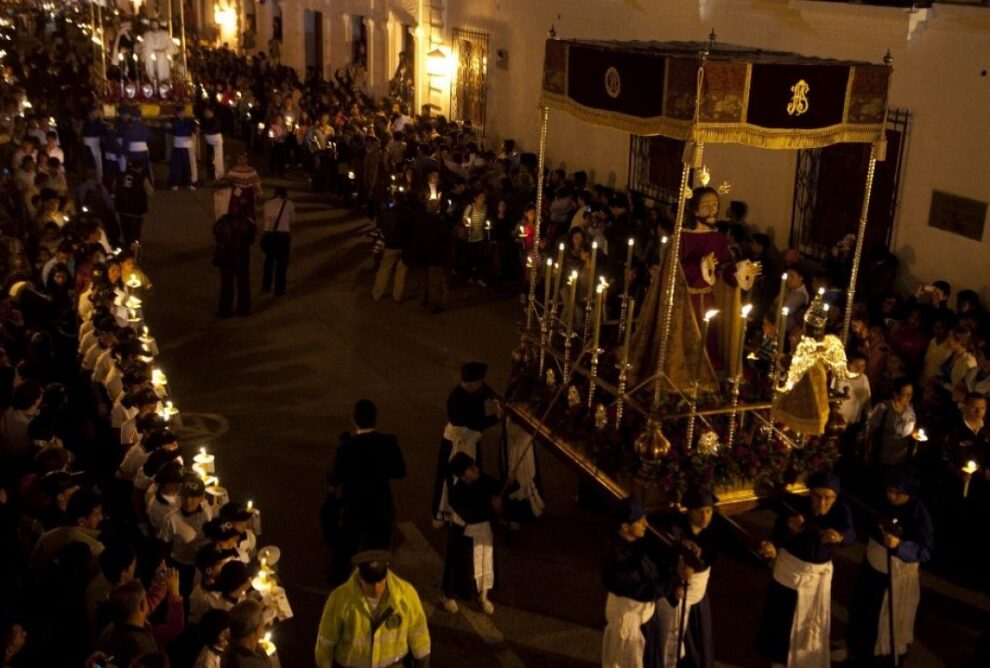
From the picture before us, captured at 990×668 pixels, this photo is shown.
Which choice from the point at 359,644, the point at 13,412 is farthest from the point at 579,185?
the point at 359,644

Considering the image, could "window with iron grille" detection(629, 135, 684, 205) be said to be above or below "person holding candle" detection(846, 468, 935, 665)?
above

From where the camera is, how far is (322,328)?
1365 centimetres

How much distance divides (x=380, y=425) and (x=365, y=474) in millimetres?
3247

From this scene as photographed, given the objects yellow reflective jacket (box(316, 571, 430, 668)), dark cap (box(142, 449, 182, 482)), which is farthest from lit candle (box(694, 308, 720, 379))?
dark cap (box(142, 449, 182, 482))

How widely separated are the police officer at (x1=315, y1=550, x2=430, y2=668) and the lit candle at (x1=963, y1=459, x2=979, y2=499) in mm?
4237

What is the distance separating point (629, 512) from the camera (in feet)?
20.8

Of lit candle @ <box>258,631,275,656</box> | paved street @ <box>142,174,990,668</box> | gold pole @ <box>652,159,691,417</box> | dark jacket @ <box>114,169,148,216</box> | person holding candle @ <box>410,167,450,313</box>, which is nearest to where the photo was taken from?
lit candle @ <box>258,631,275,656</box>

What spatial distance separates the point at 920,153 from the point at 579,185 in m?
5.10

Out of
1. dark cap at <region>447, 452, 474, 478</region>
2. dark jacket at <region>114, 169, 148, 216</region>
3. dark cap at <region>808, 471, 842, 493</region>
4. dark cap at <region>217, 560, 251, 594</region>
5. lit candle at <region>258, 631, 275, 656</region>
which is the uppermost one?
dark jacket at <region>114, 169, 148, 216</region>

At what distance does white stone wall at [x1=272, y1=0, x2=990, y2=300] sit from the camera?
10.6 metres

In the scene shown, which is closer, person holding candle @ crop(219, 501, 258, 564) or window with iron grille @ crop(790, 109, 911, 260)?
person holding candle @ crop(219, 501, 258, 564)

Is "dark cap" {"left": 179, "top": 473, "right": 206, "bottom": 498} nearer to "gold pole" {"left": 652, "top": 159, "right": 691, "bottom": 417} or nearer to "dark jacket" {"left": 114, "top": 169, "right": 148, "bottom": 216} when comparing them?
"gold pole" {"left": 652, "top": 159, "right": 691, "bottom": 417}

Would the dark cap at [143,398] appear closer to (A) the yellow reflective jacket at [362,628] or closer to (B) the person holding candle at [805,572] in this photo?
(A) the yellow reflective jacket at [362,628]

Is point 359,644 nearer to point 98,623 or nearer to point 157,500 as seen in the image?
point 98,623
